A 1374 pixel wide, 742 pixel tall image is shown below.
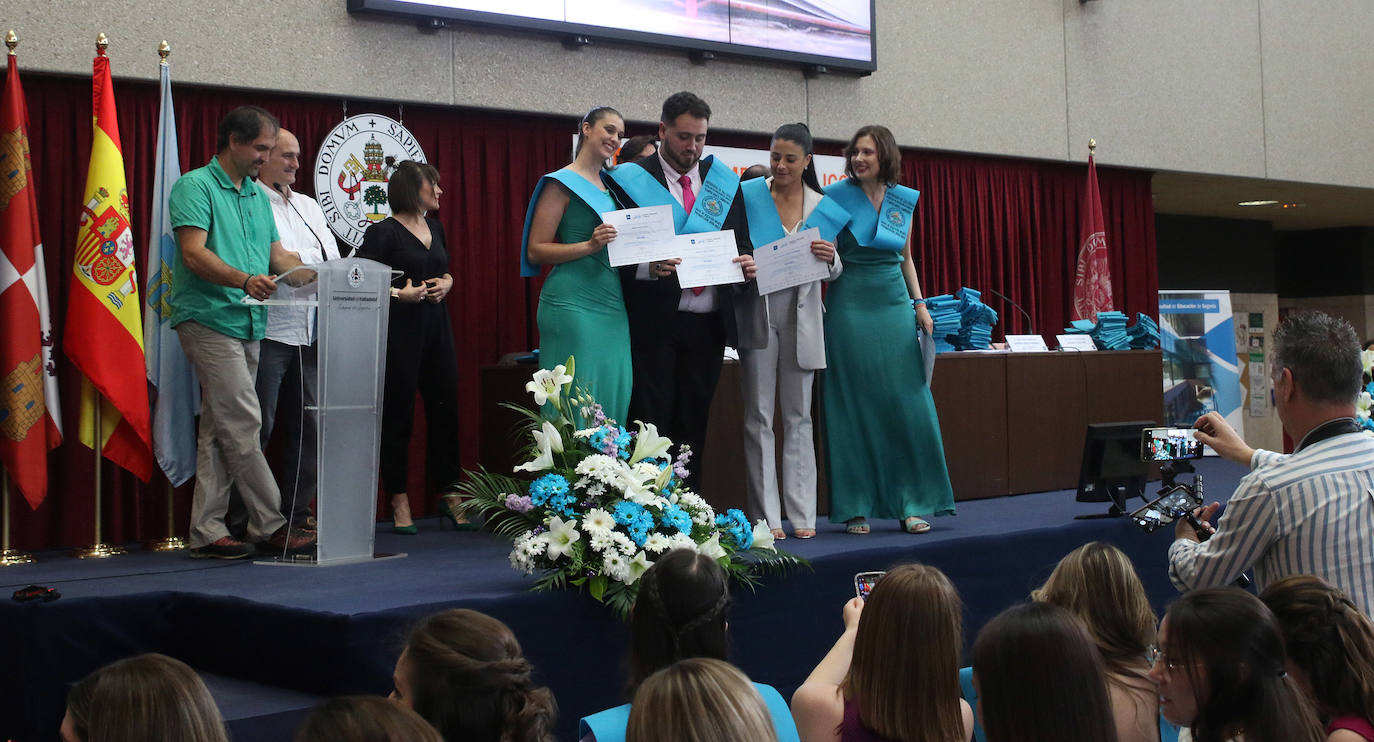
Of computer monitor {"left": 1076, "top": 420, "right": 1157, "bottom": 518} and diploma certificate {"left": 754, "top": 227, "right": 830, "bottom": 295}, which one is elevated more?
diploma certificate {"left": 754, "top": 227, "right": 830, "bottom": 295}

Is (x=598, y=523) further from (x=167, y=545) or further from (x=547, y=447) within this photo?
(x=167, y=545)

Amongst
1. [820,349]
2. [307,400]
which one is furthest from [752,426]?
[307,400]

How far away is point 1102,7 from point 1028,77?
81 cm

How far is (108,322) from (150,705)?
3095 millimetres

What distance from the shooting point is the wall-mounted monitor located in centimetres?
566

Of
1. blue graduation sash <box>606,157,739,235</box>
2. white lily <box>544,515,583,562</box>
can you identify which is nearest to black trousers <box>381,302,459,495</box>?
blue graduation sash <box>606,157,739,235</box>

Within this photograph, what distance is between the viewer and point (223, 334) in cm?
401

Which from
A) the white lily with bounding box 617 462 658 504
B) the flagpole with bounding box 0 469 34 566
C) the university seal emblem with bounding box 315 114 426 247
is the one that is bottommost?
the flagpole with bounding box 0 469 34 566

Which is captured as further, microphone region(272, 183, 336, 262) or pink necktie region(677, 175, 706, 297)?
microphone region(272, 183, 336, 262)

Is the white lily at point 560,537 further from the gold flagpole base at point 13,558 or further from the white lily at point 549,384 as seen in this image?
the gold flagpole base at point 13,558

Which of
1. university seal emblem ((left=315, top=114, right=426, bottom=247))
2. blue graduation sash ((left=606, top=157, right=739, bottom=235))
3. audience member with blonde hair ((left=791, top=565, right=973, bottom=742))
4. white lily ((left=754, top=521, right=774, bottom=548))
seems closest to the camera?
audience member with blonde hair ((left=791, top=565, right=973, bottom=742))

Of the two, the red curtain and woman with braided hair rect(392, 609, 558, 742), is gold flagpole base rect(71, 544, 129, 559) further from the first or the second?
woman with braided hair rect(392, 609, 558, 742)

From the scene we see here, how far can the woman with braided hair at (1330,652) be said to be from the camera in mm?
1761

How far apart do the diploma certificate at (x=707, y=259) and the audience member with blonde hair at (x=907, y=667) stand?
215 centimetres
